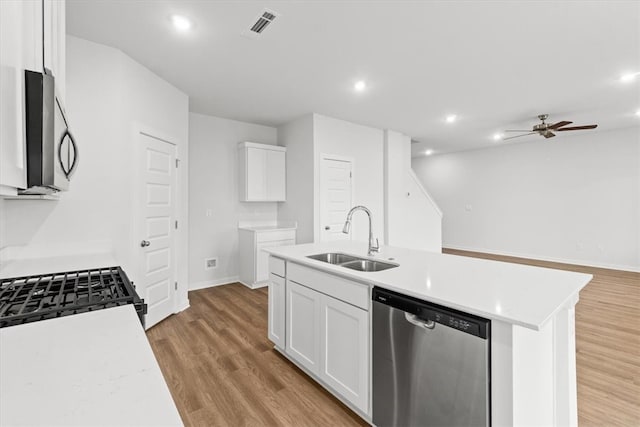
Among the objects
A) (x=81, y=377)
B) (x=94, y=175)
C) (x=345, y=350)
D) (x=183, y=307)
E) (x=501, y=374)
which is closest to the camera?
(x=81, y=377)

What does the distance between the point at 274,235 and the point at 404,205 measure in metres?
2.81

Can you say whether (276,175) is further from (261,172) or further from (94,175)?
(94,175)

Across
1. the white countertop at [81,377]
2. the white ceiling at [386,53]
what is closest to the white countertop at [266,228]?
the white ceiling at [386,53]

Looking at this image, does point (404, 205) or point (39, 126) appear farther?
point (404, 205)

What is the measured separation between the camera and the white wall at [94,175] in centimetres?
220

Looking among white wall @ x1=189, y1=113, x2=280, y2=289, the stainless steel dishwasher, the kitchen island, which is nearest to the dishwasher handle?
the stainless steel dishwasher

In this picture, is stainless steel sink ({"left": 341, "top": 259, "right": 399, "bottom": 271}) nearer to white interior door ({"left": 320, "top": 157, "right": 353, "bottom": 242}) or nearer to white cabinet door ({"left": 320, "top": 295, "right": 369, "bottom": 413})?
white cabinet door ({"left": 320, "top": 295, "right": 369, "bottom": 413})

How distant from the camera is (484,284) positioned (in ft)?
4.78

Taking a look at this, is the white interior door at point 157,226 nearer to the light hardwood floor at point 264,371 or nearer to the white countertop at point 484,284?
the light hardwood floor at point 264,371

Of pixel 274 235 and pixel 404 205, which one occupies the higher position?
pixel 404 205

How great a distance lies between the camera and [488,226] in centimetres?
727

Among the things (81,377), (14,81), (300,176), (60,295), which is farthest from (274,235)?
(14,81)

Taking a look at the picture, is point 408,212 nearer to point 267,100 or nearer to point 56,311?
point 267,100

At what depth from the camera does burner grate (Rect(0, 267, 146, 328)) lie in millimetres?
1061
